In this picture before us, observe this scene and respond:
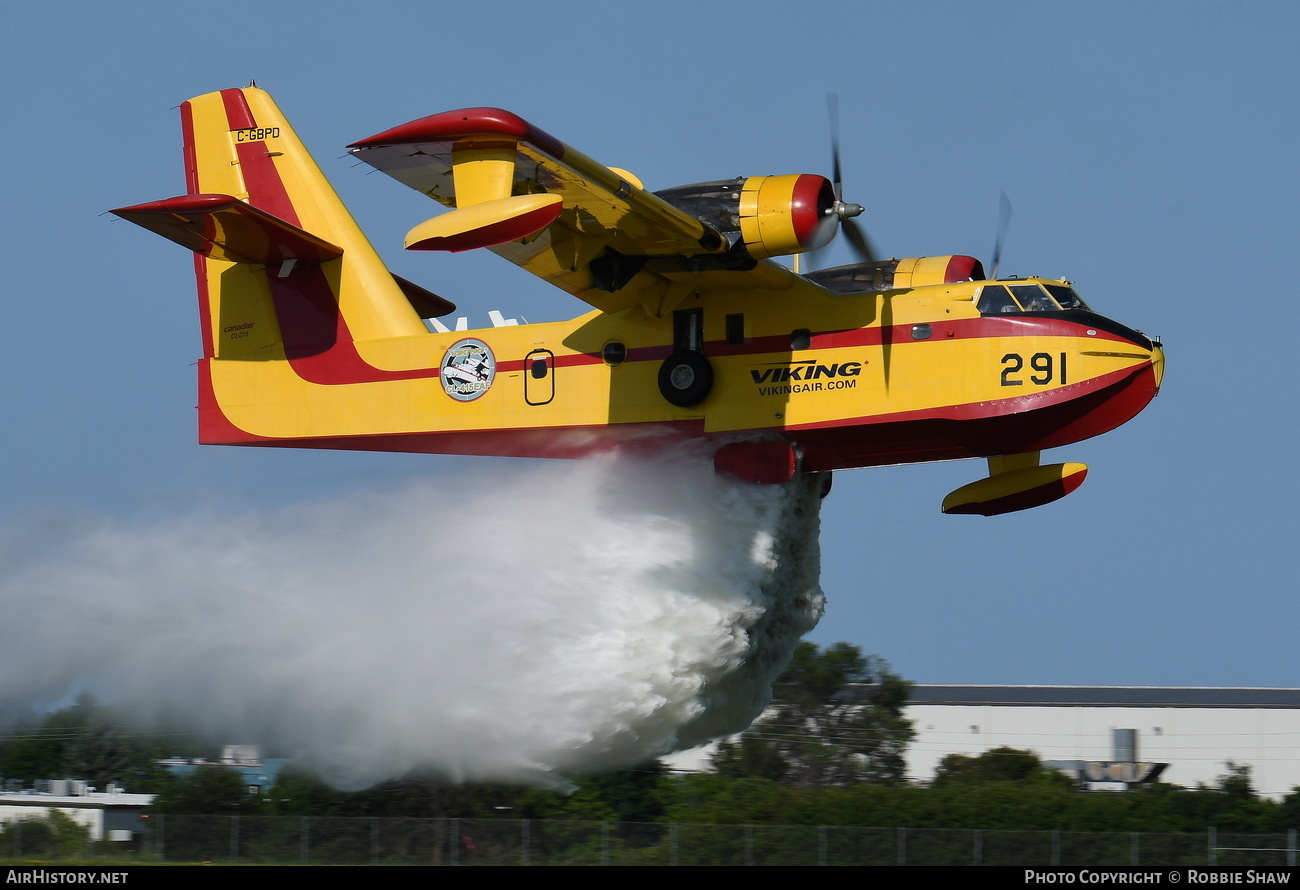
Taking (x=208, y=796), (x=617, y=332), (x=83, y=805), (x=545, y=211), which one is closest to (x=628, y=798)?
(x=208, y=796)

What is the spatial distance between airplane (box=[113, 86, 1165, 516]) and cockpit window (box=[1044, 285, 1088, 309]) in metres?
0.02

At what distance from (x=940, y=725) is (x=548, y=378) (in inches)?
1198

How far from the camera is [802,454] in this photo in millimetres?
15336

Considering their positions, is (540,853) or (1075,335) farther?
(540,853)

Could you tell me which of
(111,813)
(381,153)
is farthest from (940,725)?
(381,153)

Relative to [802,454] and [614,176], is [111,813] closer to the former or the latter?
[802,454]

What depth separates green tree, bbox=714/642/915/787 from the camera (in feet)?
110

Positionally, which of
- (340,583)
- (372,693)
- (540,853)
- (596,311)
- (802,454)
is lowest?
(540,853)

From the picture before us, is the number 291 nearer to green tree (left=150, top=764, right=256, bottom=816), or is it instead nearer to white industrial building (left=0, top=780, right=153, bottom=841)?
white industrial building (left=0, top=780, right=153, bottom=841)

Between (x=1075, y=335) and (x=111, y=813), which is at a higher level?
(x=1075, y=335)

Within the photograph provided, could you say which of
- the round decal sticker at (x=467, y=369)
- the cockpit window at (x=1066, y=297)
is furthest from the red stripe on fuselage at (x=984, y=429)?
the round decal sticker at (x=467, y=369)

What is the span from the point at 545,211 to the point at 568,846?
287 inches

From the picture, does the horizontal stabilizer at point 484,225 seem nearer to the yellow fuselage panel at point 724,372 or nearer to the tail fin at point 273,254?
the yellow fuselage panel at point 724,372

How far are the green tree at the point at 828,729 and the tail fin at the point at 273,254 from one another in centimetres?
1760
